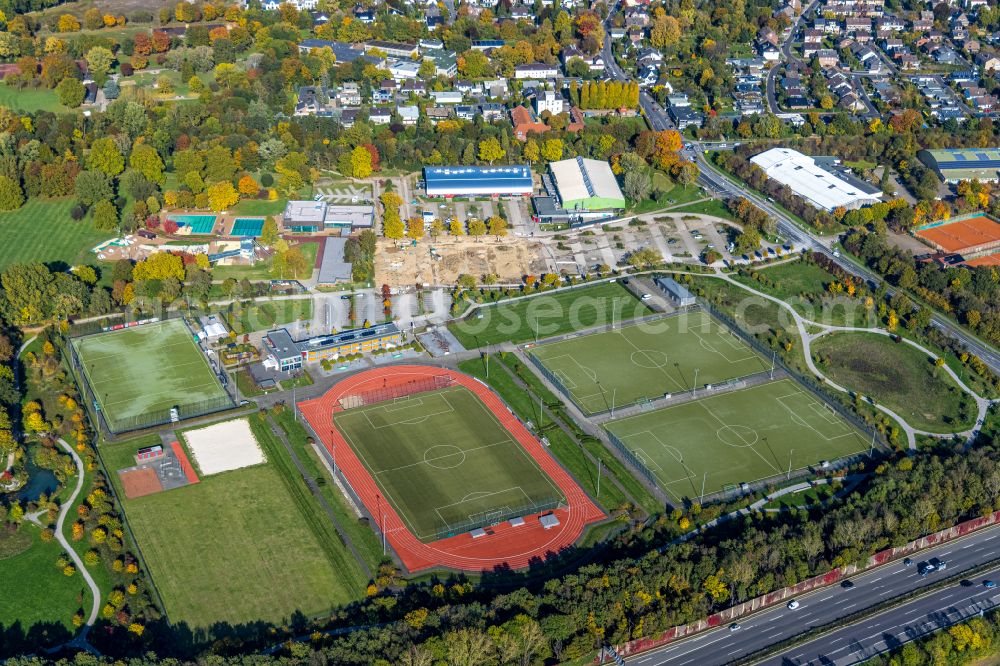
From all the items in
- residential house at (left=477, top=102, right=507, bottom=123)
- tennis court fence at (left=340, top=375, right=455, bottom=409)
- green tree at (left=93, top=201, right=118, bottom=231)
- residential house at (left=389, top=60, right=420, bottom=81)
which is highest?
residential house at (left=389, top=60, right=420, bottom=81)

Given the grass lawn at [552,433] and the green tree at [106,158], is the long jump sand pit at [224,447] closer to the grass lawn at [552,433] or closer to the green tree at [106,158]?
the grass lawn at [552,433]

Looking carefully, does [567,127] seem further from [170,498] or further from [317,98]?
[170,498]

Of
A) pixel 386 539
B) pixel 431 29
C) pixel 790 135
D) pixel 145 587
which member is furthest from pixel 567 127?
pixel 145 587

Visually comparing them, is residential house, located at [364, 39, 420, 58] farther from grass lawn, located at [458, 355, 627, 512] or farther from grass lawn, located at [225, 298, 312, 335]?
grass lawn, located at [458, 355, 627, 512]

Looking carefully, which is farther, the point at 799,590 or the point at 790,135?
the point at 790,135

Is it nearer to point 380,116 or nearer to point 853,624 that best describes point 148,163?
point 380,116

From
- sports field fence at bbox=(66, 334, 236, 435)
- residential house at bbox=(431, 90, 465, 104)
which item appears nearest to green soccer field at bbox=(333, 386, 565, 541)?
sports field fence at bbox=(66, 334, 236, 435)

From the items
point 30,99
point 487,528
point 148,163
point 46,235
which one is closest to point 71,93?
point 30,99
